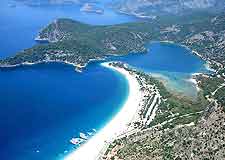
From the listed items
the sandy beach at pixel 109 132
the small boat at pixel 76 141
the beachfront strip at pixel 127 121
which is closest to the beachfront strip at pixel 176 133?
the beachfront strip at pixel 127 121

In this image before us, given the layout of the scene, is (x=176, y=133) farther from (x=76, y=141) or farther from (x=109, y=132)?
(x=76, y=141)

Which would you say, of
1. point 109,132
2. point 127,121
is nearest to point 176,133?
point 109,132

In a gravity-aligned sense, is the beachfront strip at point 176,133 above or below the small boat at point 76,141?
above

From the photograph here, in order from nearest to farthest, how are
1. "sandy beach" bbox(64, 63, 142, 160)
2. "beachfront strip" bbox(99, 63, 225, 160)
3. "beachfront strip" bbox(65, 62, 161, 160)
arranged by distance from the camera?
"beachfront strip" bbox(99, 63, 225, 160)
"sandy beach" bbox(64, 63, 142, 160)
"beachfront strip" bbox(65, 62, 161, 160)

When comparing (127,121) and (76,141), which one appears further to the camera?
(127,121)

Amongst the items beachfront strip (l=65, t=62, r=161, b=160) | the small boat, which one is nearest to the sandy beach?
beachfront strip (l=65, t=62, r=161, b=160)

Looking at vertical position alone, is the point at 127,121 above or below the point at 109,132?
above

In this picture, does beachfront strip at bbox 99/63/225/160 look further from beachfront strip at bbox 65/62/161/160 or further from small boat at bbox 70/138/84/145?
small boat at bbox 70/138/84/145

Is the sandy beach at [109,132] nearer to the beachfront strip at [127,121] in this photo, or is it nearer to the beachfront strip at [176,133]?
the beachfront strip at [127,121]
